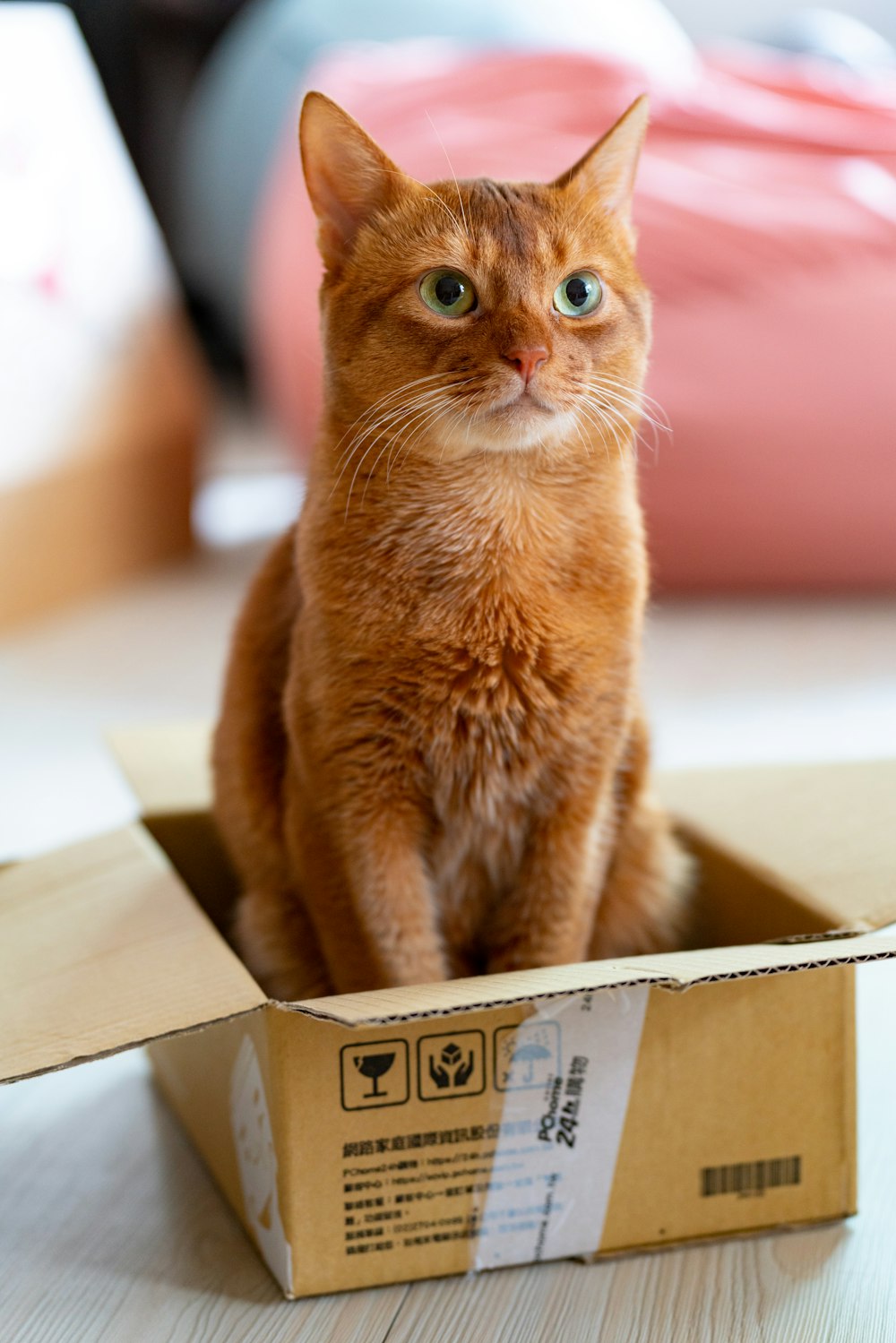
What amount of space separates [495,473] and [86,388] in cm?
223

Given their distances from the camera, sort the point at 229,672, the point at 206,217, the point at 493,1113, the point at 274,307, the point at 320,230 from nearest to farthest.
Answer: the point at 493,1113 → the point at 320,230 → the point at 229,672 → the point at 274,307 → the point at 206,217

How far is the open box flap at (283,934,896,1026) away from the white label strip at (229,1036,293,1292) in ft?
0.50

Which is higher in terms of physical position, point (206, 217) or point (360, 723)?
point (206, 217)

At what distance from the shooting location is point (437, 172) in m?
2.92

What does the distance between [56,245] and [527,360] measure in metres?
2.41

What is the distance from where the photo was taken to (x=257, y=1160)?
1.11 metres

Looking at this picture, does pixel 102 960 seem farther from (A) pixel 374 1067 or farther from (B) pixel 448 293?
(B) pixel 448 293

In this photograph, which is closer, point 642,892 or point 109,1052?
point 109,1052

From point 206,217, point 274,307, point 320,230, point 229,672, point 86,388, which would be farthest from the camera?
point 206,217

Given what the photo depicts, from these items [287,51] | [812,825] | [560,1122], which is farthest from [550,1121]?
[287,51]

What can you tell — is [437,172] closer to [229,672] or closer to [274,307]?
[274,307]

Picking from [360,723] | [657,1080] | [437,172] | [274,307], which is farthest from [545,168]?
[657,1080]

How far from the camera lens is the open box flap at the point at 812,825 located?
125 cm

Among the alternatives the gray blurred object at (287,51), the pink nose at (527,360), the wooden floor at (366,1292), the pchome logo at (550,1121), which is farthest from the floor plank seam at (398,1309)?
the gray blurred object at (287,51)
